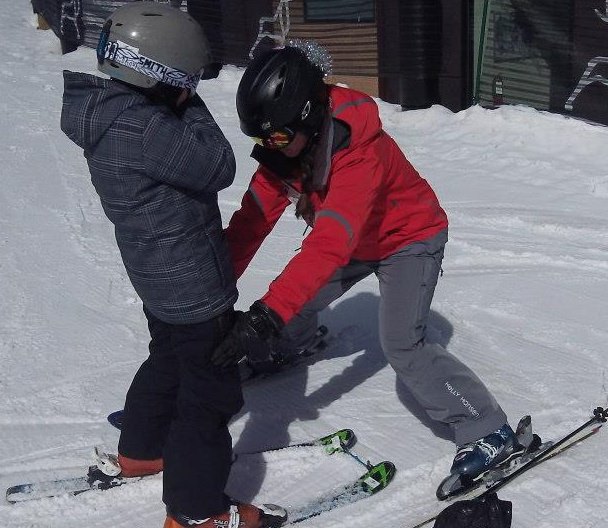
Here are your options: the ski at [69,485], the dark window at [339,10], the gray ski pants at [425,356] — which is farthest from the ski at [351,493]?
the dark window at [339,10]

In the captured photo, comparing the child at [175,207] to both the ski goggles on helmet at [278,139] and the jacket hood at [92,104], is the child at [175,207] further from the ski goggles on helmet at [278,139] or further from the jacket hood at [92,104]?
the ski goggles on helmet at [278,139]

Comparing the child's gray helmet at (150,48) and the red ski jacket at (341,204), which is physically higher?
the child's gray helmet at (150,48)

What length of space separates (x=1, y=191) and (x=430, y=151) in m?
3.56

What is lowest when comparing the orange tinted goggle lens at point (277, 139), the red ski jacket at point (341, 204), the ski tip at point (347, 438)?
the ski tip at point (347, 438)

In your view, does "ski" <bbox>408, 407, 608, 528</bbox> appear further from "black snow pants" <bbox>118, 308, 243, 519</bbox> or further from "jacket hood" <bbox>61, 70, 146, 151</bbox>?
"jacket hood" <bbox>61, 70, 146, 151</bbox>

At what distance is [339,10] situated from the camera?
31.1ft

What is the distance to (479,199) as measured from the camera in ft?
21.7

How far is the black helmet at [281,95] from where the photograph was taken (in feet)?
10.1

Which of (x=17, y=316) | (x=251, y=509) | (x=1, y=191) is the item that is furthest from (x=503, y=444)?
(x=1, y=191)

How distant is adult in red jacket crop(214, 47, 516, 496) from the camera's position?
3062mm

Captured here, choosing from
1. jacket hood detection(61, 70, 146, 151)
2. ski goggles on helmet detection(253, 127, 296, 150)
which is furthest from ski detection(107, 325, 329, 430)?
jacket hood detection(61, 70, 146, 151)

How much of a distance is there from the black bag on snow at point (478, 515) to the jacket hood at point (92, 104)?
5.54ft

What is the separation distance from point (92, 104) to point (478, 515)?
183 cm

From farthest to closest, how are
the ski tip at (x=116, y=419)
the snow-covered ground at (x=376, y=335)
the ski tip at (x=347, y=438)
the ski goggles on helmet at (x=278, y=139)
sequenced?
the ski tip at (x=116, y=419)
the ski tip at (x=347, y=438)
the snow-covered ground at (x=376, y=335)
the ski goggles on helmet at (x=278, y=139)
